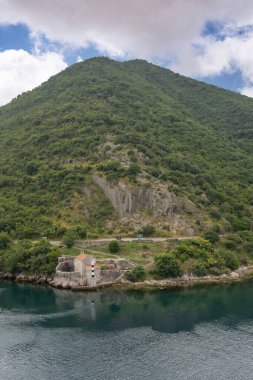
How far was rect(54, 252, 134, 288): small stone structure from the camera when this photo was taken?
6562 cm

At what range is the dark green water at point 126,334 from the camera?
41156 mm

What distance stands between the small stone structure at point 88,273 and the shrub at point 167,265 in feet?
18.1

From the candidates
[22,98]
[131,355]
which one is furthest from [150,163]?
[22,98]

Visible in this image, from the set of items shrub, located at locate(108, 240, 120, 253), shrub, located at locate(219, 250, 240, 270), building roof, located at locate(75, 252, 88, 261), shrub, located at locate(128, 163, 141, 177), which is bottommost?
shrub, located at locate(219, 250, 240, 270)

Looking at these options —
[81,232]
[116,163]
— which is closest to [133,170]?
[116,163]

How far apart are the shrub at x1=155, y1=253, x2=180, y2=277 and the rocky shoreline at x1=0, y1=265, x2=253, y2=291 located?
3.03 ft

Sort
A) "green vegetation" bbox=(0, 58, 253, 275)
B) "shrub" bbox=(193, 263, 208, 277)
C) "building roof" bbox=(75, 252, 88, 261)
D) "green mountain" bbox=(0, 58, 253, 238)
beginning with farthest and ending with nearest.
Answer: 1. "green mountain" bbox=(0, 58, 253, 238)
2. "green vegetation" bbox=(0, 58, 253, 275)
3. "shrub" bbox=(193, 263, 208, 277)
4. "building roof" bbox=(75, 252, 88, 261)

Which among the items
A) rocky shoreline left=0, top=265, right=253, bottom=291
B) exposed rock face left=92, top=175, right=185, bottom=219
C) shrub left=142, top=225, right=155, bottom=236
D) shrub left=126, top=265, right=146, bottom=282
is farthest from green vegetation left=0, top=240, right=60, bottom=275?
exposed rock face left=92, top=175, right=185, bottom=219

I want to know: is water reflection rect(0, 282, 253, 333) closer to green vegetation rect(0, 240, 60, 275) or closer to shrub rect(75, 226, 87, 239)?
green vegetation rect(0, 240, 60, 275)

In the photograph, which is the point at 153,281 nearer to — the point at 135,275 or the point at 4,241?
the point at 135,275

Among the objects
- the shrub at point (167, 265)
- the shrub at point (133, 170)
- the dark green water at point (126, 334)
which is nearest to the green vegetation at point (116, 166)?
the shrub at point (133, 170)

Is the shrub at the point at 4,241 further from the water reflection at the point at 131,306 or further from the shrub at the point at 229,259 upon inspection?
the shrub at the point at 229,259

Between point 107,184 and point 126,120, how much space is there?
1179 inches

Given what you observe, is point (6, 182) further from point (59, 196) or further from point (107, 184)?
point (107, 184)
